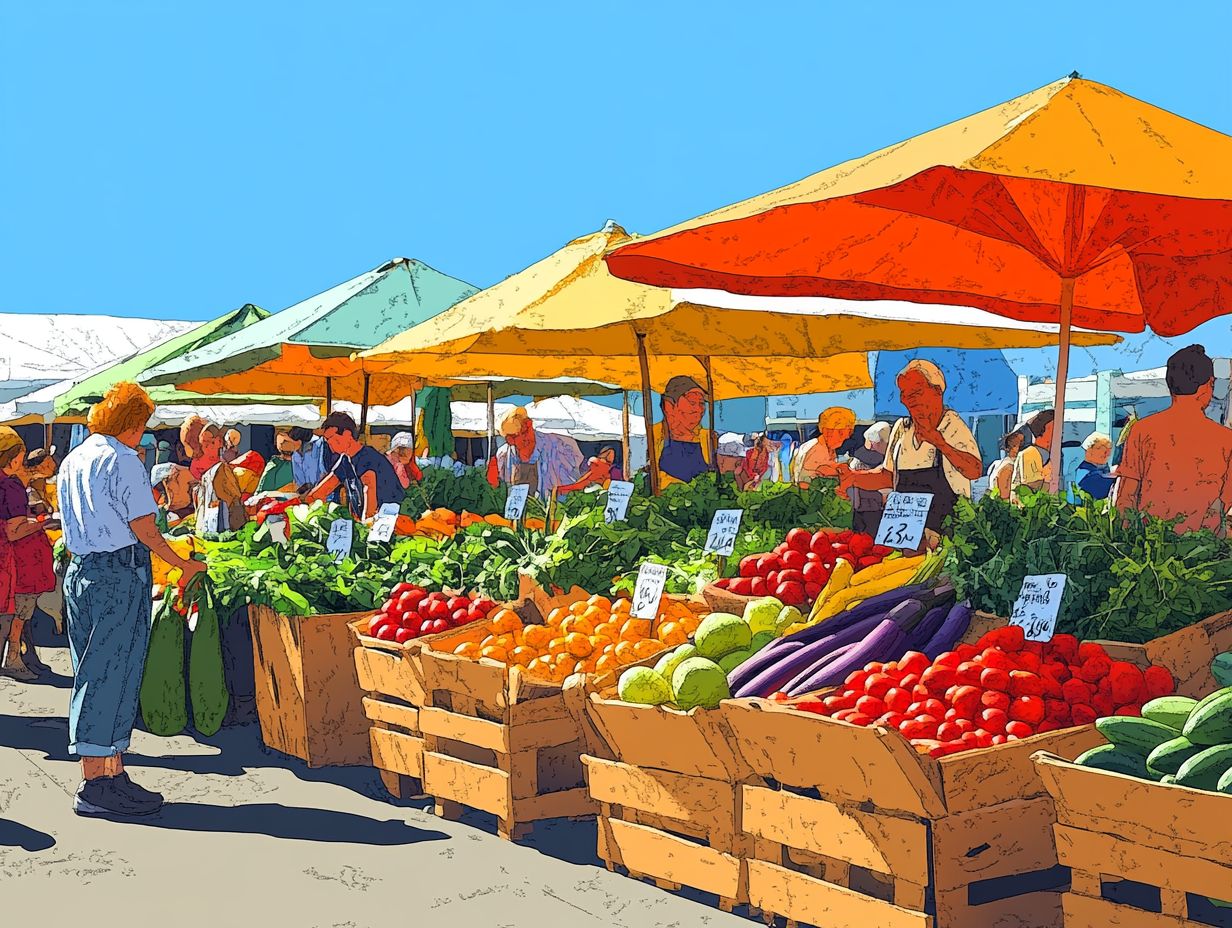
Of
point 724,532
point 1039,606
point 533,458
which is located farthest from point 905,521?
point 533,458

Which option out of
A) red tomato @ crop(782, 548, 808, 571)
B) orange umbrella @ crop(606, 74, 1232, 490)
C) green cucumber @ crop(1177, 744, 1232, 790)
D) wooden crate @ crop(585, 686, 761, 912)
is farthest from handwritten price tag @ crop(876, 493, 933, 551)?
green cucumber @ crop(1177, 744, 1232, 790)

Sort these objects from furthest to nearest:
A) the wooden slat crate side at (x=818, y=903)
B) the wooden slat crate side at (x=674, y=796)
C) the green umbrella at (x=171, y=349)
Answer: the green umbrella at (x=171, y=349)
the wooden slat crate side at (x=674, y=796)
the wooden slat crate side at (x=818, y=903)

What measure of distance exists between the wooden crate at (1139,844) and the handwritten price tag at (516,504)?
5.94 m

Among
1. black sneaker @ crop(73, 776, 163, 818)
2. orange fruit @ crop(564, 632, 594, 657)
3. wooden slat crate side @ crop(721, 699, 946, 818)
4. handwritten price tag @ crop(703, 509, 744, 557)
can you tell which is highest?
handwritten price tag @ crop(703, 509, 744, 557)

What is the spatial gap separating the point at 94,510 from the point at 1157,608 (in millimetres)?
4558

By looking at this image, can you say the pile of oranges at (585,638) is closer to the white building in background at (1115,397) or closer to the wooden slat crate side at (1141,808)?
the wooden slat crate side at (1141,808)

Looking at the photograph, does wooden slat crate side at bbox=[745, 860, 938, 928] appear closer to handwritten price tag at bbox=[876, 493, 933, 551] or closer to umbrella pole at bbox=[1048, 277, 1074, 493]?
handwritten price tag at bbox=[876, 493, 933, 551]

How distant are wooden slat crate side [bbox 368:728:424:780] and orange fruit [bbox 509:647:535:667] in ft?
2.27

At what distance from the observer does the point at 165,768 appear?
7.77 m

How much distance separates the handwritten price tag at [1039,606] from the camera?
4.87m

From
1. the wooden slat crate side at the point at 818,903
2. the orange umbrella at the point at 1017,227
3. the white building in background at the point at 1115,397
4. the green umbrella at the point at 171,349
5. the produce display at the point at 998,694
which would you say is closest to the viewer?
the wooden slat crate side at the point at 818,903

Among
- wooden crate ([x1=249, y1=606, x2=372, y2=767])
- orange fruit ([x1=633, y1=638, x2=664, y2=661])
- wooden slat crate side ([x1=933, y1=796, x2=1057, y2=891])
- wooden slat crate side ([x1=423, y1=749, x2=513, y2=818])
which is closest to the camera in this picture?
wooden slat crate side ([x1=933, y1=796, x2=1057, y2=891])

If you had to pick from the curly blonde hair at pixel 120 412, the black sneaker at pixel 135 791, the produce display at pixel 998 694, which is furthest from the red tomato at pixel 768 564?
the black sneaker at pixel 135 791

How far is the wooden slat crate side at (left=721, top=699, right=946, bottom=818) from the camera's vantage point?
13.6ft
